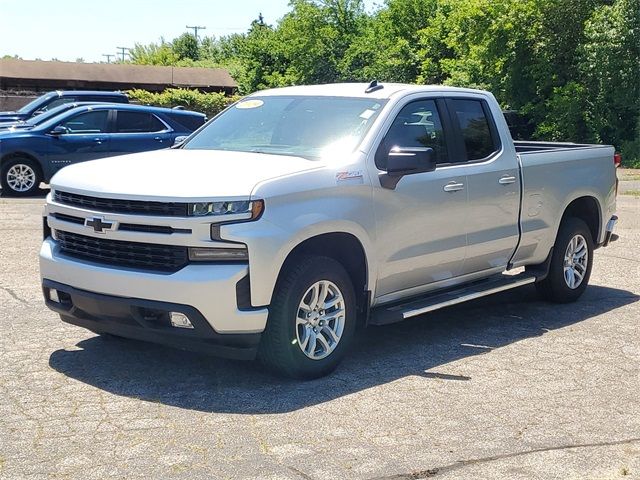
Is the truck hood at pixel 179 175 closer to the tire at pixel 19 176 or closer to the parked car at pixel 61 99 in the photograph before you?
the tire at pixel 19 176

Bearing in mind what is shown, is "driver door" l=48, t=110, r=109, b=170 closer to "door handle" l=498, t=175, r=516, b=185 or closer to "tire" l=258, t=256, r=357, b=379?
"door handle" l=498, t=175, r=516, b=185

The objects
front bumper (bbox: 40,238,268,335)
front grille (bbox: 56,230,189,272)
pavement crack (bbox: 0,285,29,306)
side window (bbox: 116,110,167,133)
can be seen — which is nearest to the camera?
front bumper (bbox: 40,238,268,335)

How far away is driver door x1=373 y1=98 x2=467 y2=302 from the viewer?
6.65m

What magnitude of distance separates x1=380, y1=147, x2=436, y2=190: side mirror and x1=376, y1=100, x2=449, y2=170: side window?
14 centimetres

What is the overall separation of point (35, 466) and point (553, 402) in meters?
3.10

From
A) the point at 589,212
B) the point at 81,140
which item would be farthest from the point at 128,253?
the point at 81,140

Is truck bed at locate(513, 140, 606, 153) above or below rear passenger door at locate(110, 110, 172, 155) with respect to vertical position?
above

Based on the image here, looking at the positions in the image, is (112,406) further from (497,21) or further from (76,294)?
(497,21)

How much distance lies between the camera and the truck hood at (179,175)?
224 inches

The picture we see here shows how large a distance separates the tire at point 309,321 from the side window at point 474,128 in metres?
1.96

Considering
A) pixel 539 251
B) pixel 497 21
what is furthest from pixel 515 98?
pixel 539 251

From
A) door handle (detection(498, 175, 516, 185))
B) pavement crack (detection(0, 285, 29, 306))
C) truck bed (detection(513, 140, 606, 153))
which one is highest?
truck bed (detection(513, 140, 606, 153))

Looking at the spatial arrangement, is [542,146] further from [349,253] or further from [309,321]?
[309,321]

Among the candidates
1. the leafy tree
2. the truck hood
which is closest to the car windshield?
the truck hood
